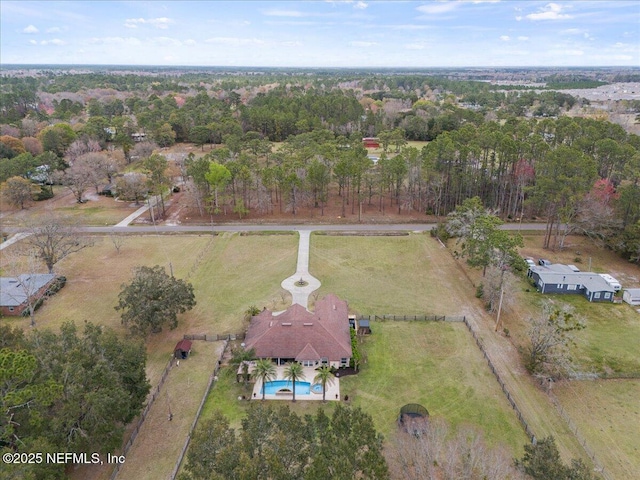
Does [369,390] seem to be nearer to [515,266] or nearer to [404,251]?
[515,266]

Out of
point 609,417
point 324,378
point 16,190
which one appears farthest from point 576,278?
point 16,190

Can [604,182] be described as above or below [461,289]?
above

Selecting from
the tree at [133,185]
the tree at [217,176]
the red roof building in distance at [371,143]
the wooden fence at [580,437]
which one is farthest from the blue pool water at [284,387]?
the red roof building in distance at [371,143]

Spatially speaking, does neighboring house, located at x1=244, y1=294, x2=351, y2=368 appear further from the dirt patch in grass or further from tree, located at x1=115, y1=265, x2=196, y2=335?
tree, located at x1=115, y1=265, x2=196, y2=335

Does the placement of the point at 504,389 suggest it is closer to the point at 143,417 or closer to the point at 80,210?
the point at 143,417

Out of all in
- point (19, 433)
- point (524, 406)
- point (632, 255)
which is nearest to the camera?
point (19, 433)

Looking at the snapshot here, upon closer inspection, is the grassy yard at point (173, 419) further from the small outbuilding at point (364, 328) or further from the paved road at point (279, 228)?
the paved road at point (279, 228)

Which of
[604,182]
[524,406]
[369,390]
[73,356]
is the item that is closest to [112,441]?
[73,356]
